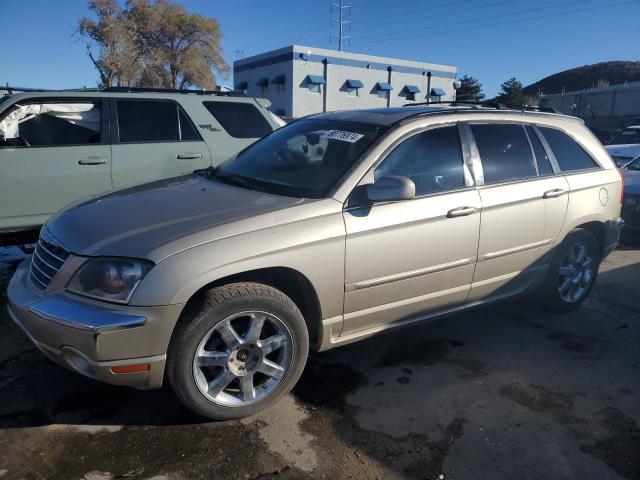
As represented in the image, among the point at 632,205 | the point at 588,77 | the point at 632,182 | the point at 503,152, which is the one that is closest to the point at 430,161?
the point at 503,152

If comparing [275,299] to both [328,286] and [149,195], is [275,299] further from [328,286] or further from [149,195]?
[149,195]

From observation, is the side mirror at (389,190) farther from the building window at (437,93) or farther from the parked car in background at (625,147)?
the building window at (437,93)

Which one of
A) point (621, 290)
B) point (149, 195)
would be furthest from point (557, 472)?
point (621, 290)

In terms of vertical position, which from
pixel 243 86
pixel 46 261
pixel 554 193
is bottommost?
pixel 46 261

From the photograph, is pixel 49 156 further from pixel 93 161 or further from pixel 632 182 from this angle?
pixel 632 182

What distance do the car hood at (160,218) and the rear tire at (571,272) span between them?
2.51 m

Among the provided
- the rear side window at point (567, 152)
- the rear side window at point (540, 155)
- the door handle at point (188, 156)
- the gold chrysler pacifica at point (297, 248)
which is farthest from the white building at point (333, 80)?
the gold chrysler pacifica at point (297, 248)

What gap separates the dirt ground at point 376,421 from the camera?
2.57 m

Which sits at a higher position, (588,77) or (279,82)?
(588,77)

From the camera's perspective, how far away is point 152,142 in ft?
18.1

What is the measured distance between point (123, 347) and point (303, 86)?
3647cm

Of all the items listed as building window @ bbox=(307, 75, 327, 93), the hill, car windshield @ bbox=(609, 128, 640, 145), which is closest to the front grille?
car windshield @ bbox=(609, 128, 640, 145)

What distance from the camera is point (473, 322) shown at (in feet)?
14.7

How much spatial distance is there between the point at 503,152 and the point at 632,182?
204 inches
